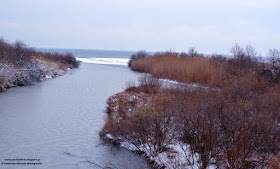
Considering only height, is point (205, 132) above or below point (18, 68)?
below

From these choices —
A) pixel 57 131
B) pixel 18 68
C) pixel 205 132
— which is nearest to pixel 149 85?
pixel 57 131

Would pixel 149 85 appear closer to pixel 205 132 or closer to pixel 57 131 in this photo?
pixel 57 131

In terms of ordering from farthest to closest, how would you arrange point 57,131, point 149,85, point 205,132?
point 149,85 → point 57,131 → point 205,132

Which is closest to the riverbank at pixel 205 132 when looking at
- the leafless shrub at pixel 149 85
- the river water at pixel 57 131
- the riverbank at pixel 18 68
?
the river water at pixel 57 131

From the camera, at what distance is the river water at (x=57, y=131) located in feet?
27.8

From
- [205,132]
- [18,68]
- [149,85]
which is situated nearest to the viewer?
[205,132]

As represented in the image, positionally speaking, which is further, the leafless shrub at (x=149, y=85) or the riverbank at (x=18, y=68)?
the riverbank at (x=18, y=68)

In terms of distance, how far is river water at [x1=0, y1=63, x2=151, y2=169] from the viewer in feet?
27.8

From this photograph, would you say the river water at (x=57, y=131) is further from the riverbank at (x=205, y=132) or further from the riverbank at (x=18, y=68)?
the riverbank at (x=18, y=68)

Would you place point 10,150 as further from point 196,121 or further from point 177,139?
point 196,121

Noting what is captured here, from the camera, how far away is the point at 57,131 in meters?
11.2

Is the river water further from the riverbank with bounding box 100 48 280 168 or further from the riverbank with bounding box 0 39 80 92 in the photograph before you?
the riverbank with bounding box 0 39 80 92

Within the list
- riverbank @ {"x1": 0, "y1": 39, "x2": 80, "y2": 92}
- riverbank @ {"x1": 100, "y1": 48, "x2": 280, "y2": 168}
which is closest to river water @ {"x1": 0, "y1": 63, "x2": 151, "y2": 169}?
riverbank @ {"x1": 100, "y1": 48, "x2": 280, "y2": 168}

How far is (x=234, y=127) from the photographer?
21.0 feet
